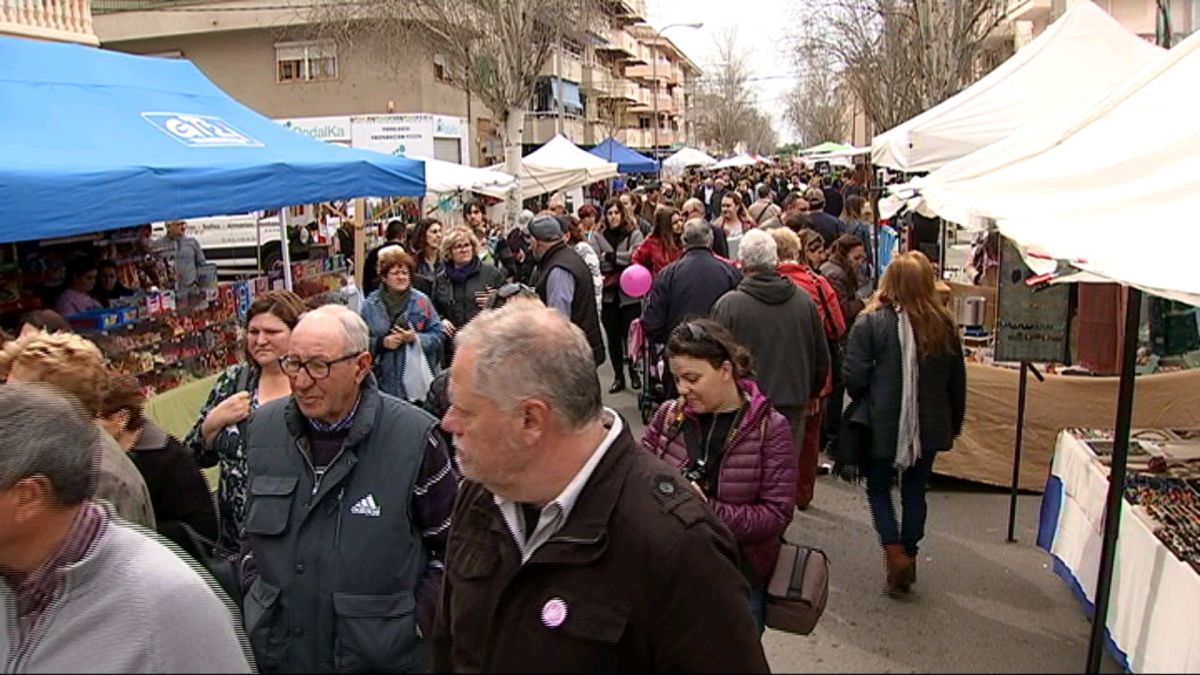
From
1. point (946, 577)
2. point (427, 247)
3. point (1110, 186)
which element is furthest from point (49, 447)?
point (427, 247)

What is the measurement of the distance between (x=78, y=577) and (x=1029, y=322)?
5.58 m

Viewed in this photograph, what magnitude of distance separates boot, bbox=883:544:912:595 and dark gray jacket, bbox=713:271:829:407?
93cm

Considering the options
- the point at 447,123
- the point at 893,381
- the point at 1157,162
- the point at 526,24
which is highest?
the point at 526,24

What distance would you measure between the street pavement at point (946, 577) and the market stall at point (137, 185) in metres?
4.38

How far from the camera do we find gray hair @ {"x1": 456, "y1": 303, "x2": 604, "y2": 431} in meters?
2.07

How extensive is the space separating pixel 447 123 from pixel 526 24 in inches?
234

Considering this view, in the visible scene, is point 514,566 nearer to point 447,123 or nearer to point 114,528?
point 114,528

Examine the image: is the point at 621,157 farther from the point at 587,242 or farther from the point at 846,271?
the point at 846,271

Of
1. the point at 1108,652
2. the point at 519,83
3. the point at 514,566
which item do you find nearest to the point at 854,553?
the point at 1108,652

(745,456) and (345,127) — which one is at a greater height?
(345,127)

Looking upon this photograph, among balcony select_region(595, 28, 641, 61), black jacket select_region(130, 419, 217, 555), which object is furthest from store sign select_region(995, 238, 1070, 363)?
balcony select_region(595, 28, 641, 61)

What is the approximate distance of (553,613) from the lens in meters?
1.87

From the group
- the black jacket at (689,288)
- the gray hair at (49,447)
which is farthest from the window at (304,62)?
the gray hair at (49,447)

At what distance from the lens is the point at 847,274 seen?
321 inches
